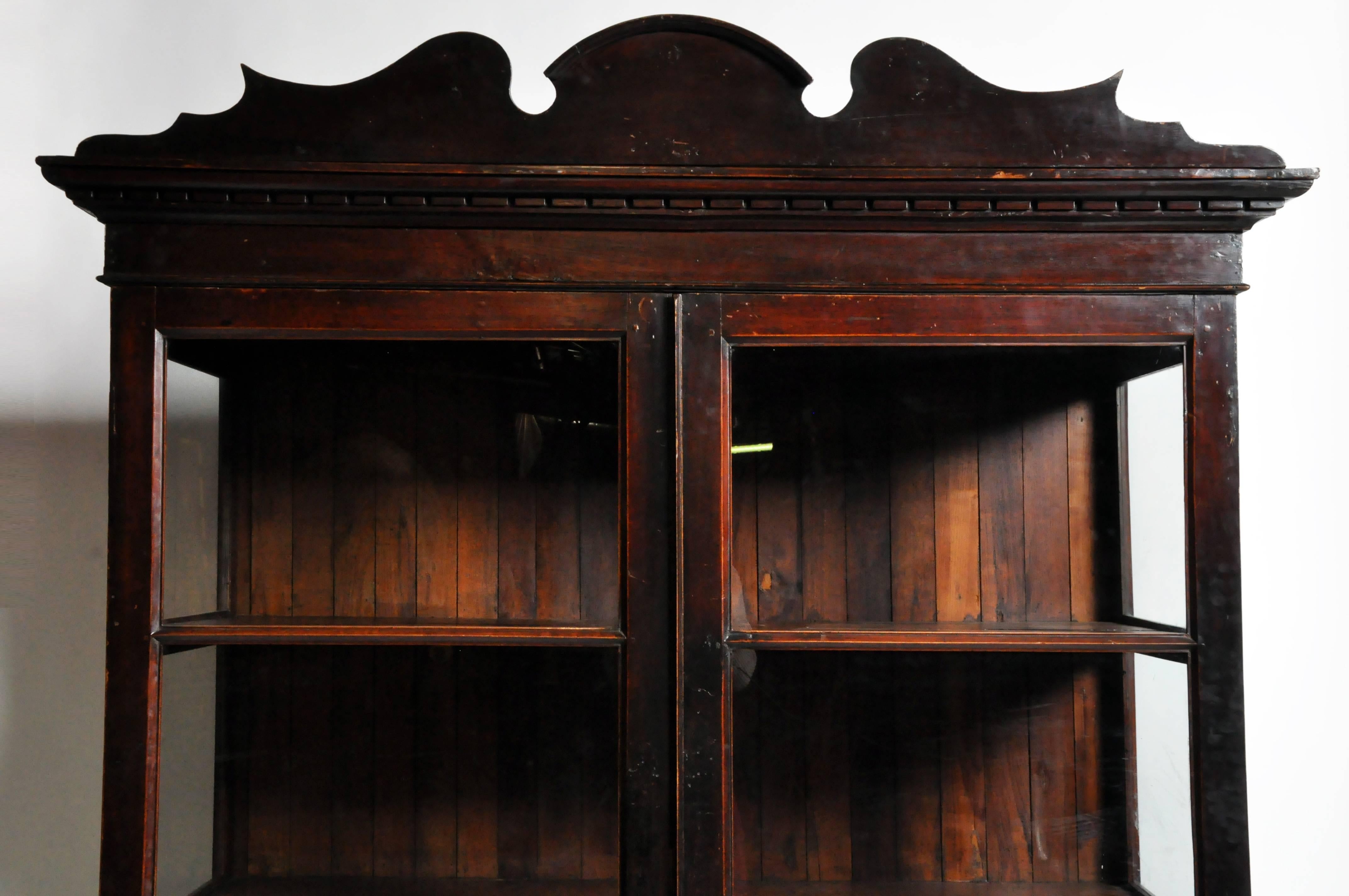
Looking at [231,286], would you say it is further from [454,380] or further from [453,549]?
[453,549]

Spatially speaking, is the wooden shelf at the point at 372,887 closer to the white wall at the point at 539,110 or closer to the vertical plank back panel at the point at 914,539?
the white wall at the point at 539,110

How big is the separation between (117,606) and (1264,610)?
5.48 ft

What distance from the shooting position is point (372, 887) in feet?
4.37

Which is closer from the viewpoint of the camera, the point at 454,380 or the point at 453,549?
the point at 454,380

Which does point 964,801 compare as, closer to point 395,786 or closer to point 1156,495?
point 1156,495

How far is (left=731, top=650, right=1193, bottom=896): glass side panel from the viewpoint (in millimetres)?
1195

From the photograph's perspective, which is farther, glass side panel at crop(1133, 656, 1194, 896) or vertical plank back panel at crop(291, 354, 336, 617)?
vertical plank back panel at crop(291, 354, 336, 617)

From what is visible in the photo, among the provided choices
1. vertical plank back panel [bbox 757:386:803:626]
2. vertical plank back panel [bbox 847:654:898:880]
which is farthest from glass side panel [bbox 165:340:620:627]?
vertical plank back panel [bbox 847:654:898:880]

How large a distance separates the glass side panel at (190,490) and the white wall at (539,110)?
0.49m

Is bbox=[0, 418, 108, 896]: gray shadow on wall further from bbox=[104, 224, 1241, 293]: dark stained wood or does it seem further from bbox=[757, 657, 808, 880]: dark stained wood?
bbox=[757, 657, 808, 880]: dark stained wood

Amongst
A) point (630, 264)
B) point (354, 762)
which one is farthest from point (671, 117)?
point (354, 762)

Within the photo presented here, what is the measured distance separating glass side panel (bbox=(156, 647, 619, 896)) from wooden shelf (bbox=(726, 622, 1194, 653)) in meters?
0.21

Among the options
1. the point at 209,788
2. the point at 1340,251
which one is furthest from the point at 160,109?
the point at 1340,251

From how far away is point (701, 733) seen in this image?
3.68ft
